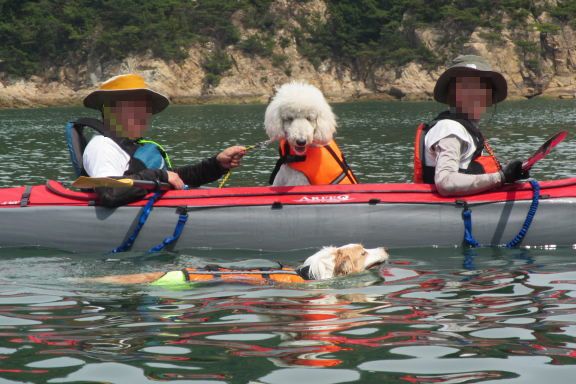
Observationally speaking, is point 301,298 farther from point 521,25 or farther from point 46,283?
point 521,25

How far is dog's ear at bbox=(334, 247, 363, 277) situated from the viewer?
655 cm

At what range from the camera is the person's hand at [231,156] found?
8562 mm

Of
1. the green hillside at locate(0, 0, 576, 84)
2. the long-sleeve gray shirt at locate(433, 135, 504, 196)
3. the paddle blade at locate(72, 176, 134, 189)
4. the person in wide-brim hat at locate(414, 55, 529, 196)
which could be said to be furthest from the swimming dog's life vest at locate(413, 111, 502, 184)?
the green hillside at locate(0, 0, 576, 84)

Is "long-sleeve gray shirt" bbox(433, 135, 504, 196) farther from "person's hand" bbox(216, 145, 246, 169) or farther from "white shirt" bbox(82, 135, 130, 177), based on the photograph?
"white shirt" bbox(82, 135, 130, 177)

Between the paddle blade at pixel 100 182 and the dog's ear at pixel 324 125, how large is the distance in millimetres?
1716

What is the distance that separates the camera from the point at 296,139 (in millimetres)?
7719

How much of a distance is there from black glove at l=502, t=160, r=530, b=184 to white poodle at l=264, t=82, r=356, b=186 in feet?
4.85

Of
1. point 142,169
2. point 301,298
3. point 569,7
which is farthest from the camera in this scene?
point 569,7

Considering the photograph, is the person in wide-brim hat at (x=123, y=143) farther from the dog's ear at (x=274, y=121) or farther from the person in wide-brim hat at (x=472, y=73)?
the person in wide-brim hat at (x=472, y=73)

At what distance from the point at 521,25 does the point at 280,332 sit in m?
66.8

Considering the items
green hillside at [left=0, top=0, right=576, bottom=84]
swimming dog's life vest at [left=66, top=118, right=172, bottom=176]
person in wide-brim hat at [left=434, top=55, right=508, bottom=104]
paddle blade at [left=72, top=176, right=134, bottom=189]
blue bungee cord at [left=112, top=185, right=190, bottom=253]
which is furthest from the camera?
green hillside at [left=0, top=0, right=576, bottom=84]

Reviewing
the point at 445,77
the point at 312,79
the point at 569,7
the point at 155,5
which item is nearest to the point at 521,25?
the point at 569,7

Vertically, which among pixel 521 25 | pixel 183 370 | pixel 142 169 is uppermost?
pixel 521 25

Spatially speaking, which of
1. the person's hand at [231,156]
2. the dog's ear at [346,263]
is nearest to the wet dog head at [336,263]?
the dog's ear at [346,263]
